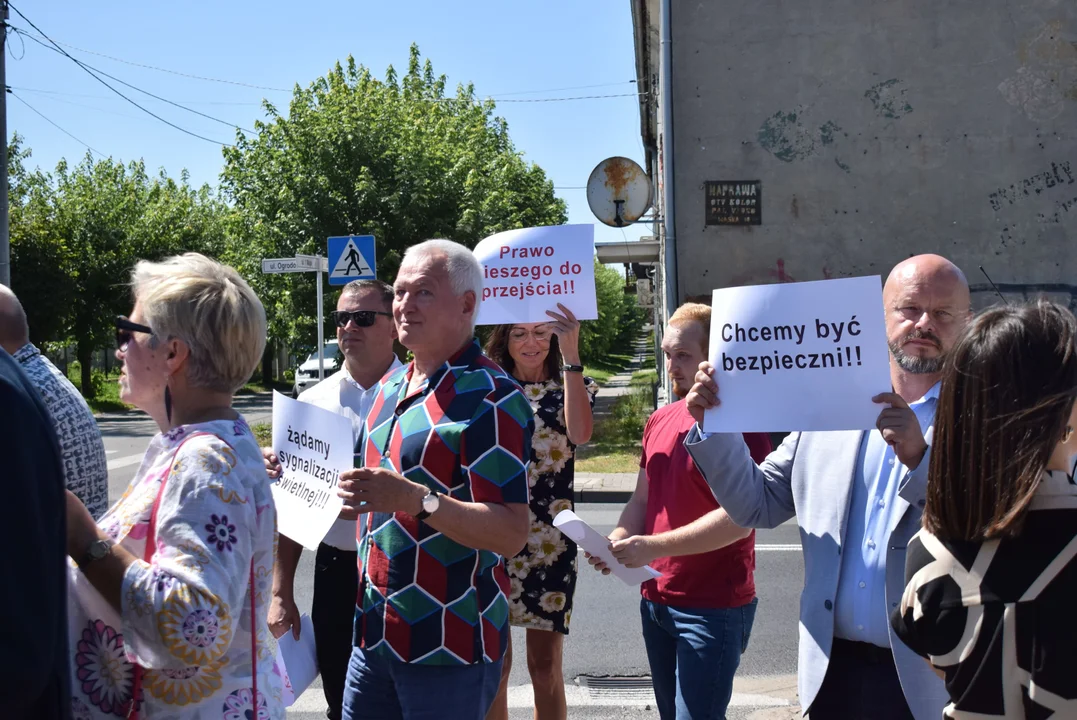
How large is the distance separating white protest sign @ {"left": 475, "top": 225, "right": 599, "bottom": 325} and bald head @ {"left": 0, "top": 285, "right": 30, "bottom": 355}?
1.72 metres

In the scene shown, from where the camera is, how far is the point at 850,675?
8.39ft

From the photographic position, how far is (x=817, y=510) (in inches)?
106

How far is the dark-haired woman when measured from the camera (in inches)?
64.3

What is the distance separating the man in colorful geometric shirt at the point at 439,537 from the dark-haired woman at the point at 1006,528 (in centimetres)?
116

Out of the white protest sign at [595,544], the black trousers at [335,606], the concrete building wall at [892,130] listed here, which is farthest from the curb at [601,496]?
the white protest sign at [595,544]

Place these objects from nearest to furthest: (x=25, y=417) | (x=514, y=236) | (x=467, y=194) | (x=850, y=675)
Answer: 1. (x=25, y=417)
2. (x=850, y=675)
3. (x=514, y=236)
4. (x=467, y=194)

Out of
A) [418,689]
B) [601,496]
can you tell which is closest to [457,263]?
[418,689]

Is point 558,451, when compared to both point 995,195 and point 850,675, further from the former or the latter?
point 995,195

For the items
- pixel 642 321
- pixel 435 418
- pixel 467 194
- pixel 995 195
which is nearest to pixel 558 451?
pixel 435 418

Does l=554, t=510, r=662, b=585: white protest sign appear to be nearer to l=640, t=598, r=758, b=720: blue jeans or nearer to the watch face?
l=640, t=598, r=758, b=720: blue jeans

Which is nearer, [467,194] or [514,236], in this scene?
[514,236]

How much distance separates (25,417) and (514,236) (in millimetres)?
3154

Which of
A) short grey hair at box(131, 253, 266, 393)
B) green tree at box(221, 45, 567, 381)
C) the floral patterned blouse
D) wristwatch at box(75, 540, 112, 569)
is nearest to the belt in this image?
the floral patterned blouse

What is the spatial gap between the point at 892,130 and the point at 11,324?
1329 centimetres
